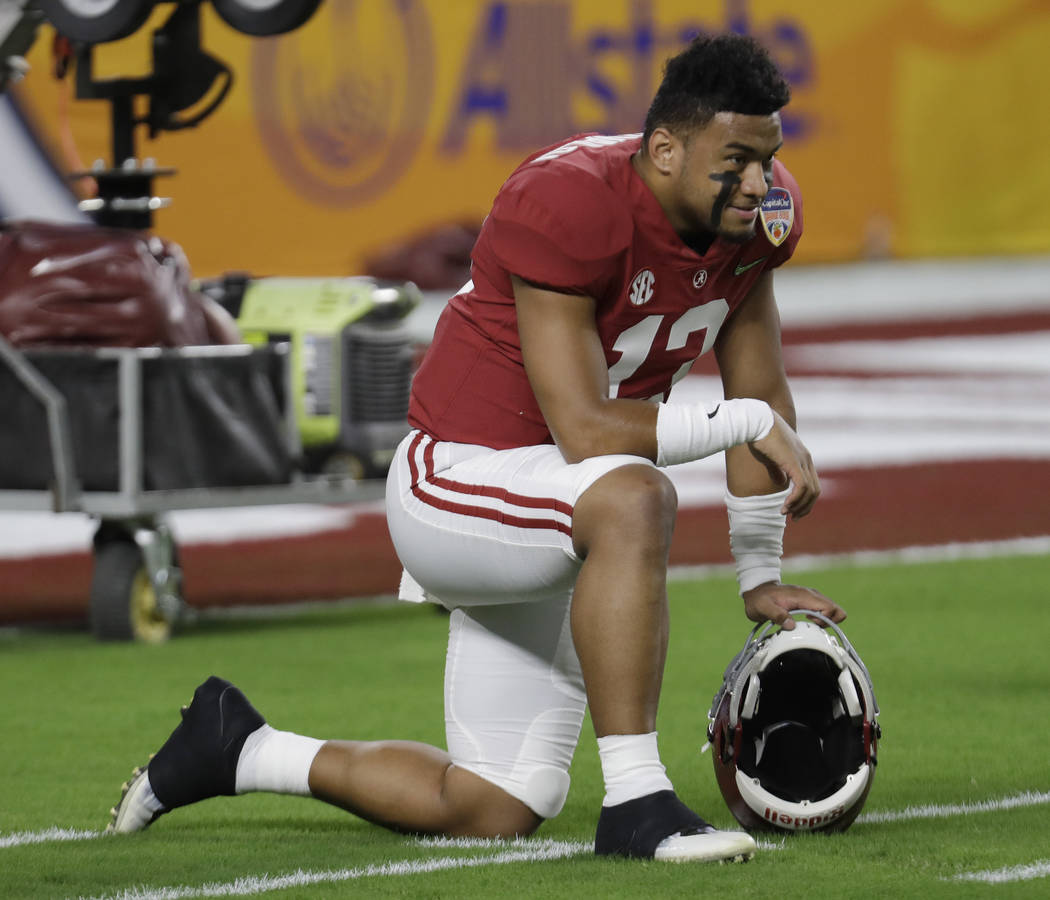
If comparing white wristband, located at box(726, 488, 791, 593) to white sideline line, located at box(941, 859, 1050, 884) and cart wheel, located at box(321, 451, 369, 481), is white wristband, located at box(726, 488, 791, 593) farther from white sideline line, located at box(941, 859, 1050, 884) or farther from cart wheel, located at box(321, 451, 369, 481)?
cart wheel, located at box(321, 451, 369, 481)

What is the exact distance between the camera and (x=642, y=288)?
382cm

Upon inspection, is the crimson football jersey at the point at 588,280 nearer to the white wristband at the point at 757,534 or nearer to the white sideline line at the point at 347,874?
the white wristband at the point at 757,534

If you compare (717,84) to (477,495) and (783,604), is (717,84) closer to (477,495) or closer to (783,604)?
(477,495)

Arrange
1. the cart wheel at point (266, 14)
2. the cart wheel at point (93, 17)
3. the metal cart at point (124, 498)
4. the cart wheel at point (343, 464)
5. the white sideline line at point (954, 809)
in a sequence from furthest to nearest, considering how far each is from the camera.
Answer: the cart wheel at point (343, 464) < the cart wheel at point (266, 14) < the cart wheel at point (93, 17) < the metal cart at point (124, 498) < the white sideline line at point (954, 809)

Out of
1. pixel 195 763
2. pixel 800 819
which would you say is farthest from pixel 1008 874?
pixel 195 763

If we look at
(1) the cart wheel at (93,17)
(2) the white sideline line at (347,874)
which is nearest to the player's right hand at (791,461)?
(2) the white sideline line at (347,874)

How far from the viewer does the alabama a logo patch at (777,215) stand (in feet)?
12.6

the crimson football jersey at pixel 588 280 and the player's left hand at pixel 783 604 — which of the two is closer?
the crimson football jersey at pixel 588 280

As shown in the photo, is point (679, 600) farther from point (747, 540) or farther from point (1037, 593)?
point (747, 540)

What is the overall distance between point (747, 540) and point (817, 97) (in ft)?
51.2

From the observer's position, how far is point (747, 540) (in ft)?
13.3

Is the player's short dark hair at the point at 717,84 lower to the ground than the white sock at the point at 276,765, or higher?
higher

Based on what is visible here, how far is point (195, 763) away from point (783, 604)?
1.09m

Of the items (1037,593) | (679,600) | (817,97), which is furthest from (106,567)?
(817,97)
